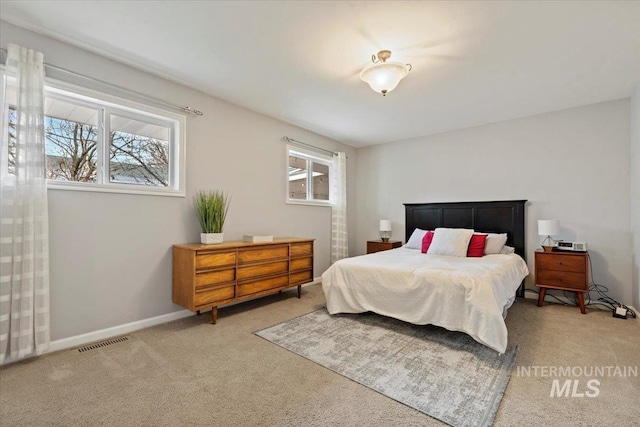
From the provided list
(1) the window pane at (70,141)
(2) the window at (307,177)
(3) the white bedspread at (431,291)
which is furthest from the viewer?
(2) the window at (307,177)

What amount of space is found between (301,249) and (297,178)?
53.0 inches

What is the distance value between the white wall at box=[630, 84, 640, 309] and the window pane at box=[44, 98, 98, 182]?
18.2 feet

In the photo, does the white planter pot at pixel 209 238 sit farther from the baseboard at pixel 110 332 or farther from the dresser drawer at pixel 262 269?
the baseboard at pixel 110 332

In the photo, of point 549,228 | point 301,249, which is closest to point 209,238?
point 301,249

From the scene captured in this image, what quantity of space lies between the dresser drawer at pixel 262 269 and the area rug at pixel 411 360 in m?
0.67

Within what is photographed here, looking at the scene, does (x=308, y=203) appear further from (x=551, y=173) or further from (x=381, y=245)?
(x=551, y=173)

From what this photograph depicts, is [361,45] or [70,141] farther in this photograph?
[70,141]

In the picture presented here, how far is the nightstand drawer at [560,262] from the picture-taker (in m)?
3.26

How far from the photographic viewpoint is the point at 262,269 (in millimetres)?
3355

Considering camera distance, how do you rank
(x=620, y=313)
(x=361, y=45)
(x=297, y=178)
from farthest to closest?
(x=297, y=178)
(x=620, y=313)
(x=361, y=45)

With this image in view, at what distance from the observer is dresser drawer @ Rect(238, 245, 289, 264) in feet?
10.4

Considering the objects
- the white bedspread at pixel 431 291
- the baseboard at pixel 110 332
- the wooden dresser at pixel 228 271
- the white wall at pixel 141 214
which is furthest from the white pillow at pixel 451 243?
the baseboard at pixel 110 332

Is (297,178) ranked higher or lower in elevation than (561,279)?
higher

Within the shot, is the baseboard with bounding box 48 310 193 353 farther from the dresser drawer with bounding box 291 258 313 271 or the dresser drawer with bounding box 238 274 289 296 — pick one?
the dresser drawer with bounding box 291 258 313 271
